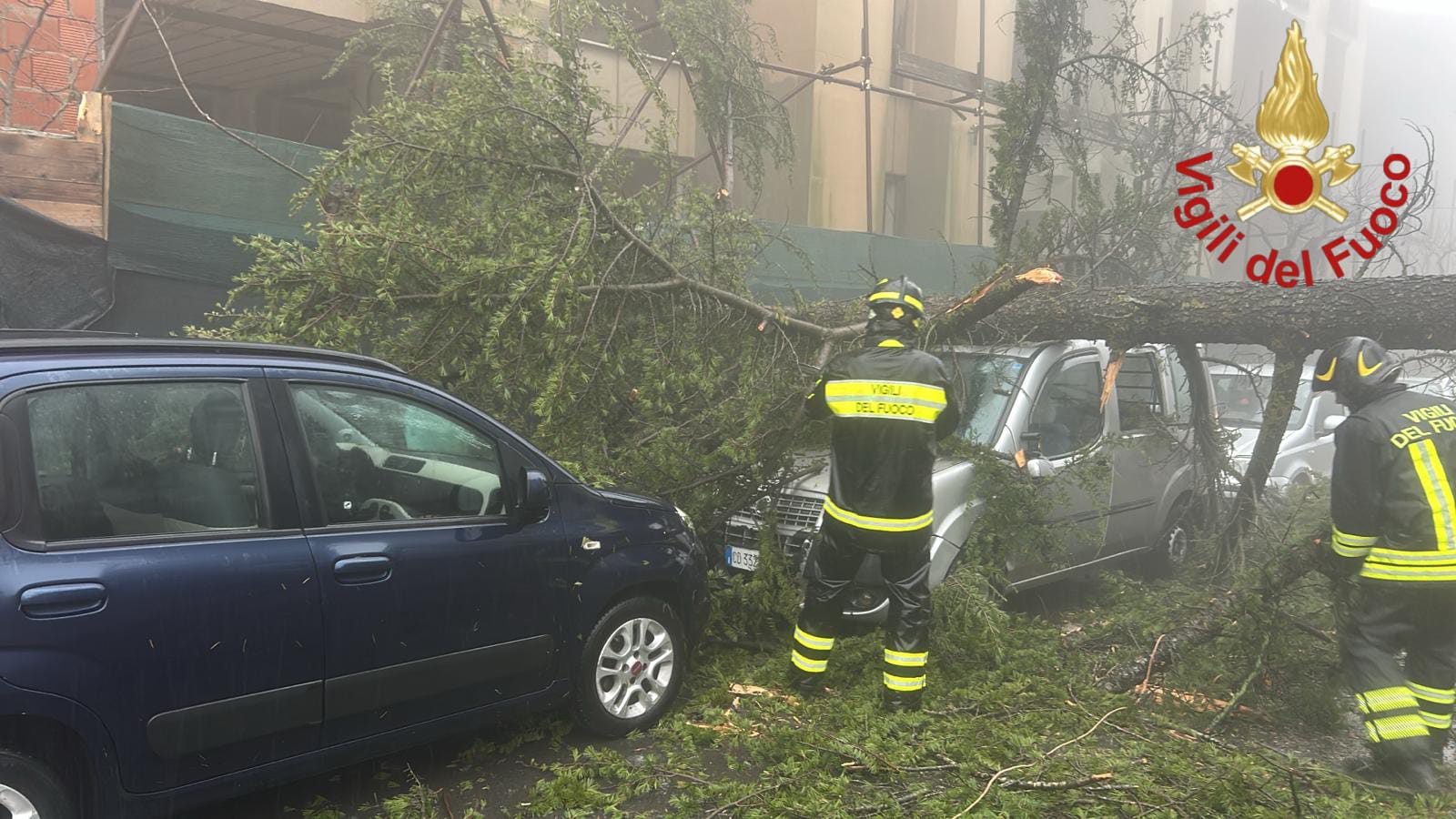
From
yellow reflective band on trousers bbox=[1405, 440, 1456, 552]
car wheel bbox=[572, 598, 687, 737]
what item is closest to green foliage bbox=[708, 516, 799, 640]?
car wheel bbox=[572, 598, 687, 737]

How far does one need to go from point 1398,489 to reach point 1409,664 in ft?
2.57

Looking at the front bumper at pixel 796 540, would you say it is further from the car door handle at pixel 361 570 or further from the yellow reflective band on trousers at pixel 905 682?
the car door handle at pixel 361 570

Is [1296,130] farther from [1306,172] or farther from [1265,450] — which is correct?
[1265,450]

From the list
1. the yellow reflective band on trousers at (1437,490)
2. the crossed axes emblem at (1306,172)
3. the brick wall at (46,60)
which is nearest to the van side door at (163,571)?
the yellow reflective band on trousers at (1437,490)

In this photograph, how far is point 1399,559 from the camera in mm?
3904

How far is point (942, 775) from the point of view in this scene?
11.5ft

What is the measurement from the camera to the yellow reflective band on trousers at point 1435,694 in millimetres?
3908

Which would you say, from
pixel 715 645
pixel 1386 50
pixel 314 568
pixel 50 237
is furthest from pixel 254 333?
pixel 1386 50

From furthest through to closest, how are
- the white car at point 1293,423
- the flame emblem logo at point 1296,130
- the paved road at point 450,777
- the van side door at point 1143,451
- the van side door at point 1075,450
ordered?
the white car at point 1293,423, the van side door at point 1143,451, the van side door at point 1075,450, the flame emblem logo at point 1296,130, the paved road at point 450,777

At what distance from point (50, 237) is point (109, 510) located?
13.8 feet

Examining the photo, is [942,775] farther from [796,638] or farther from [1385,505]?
[1385,505]

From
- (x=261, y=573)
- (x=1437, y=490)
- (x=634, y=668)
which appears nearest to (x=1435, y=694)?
(x=1437, y=490)

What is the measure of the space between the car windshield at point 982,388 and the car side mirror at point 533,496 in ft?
9.15

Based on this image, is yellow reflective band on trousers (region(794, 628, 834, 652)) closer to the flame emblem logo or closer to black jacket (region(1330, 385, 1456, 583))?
black jacket (region(1330, 385, 1456, 583))
